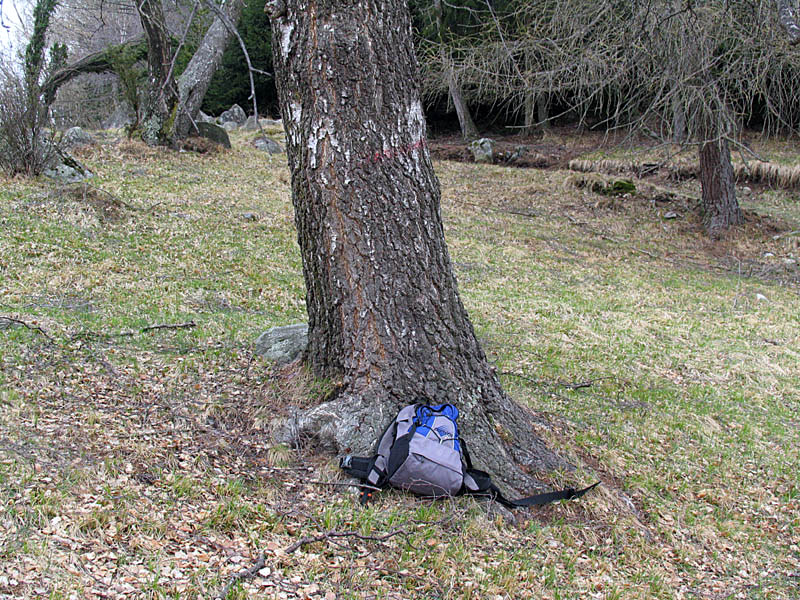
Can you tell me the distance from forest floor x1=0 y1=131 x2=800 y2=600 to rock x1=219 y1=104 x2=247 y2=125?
1386cm

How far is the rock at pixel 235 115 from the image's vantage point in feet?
75.4

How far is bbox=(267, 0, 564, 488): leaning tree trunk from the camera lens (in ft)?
11.2

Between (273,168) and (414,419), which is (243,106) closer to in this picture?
(273,168)

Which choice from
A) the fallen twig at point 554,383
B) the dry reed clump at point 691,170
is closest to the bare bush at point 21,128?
the fallen twig at point 554,383

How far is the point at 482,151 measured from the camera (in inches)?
808

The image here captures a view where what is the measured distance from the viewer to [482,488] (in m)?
3.42

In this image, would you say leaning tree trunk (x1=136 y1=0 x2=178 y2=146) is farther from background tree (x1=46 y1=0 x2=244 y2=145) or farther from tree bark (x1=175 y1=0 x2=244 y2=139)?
tree bark (x1=175 y1=0 x2=244 y2=139)

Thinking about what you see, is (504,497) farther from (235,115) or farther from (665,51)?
(235,115)

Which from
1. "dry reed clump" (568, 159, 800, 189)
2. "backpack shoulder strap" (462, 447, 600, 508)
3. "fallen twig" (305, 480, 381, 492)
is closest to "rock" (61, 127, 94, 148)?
"fallen twig" (305, 480, 381, 492)

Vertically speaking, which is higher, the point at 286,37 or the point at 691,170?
the point at 286,37

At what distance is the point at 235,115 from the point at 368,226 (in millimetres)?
21496

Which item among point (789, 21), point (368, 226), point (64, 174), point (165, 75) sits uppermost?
point (165, 75)

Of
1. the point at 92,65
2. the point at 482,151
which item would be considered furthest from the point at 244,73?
the point at 482,151

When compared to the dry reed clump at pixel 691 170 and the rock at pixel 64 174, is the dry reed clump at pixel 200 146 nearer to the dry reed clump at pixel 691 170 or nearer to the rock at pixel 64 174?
the rock at pixel 64 174
